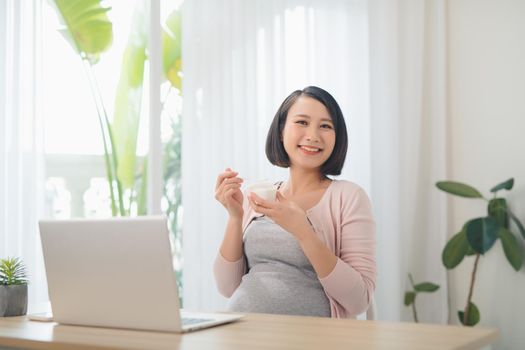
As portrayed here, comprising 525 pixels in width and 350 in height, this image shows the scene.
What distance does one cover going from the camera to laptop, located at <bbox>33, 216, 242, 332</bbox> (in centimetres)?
172

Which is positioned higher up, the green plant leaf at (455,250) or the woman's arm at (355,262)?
the woman's arm at (355,262)

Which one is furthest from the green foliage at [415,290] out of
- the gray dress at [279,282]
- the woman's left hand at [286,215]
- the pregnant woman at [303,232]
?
the woman's left hand at [286,215]

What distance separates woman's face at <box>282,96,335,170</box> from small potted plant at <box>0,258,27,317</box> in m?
0.86

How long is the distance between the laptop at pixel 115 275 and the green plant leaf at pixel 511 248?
2030 millimetres

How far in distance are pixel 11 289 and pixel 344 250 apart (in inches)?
36.7

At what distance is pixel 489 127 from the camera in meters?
3.90

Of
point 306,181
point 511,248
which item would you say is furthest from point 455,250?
point 306,181

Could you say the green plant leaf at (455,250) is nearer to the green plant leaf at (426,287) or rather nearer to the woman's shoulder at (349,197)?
the green plant leaf at (426,287)

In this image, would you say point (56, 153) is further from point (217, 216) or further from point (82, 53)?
point (217, 216)

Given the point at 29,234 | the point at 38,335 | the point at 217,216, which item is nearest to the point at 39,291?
the point at 29,234

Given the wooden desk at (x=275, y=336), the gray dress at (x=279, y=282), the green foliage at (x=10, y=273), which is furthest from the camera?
the gray dress at (x=279, y=282)

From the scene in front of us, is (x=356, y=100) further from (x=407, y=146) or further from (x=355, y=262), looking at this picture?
(x=355, y=262)

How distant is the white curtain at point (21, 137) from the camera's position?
374 cm

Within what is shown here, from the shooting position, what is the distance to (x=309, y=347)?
1.46 m
